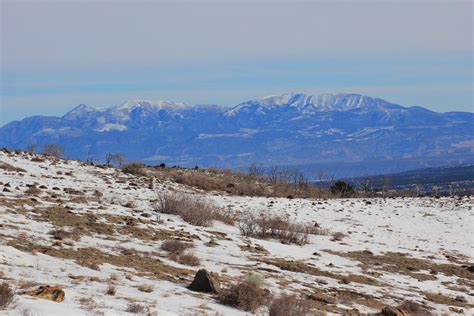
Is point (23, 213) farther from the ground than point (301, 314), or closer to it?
farther from the ground

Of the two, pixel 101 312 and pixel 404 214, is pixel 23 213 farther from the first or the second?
pixel 404 214

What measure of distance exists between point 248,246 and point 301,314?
7696 millimetres

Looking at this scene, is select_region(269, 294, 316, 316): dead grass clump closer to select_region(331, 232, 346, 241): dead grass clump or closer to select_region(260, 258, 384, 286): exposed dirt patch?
select_region(260, 258, 384, 286): exposed dirt patch

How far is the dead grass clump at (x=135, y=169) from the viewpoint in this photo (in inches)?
1441

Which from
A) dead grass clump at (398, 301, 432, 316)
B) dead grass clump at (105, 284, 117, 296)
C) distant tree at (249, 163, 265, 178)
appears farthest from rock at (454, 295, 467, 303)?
distant tree at (249, 163, 265, 178)

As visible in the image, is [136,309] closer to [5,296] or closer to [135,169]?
[5,296]

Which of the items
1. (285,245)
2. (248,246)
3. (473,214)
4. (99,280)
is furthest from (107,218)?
(473,214)

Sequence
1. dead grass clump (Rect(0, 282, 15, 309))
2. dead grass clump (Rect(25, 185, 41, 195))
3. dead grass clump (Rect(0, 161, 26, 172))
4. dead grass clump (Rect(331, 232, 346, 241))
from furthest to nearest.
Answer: dead grass clump (Rect(0, 161, 26, 172)) < dead grass clump (Rect(331, 232, 346, 241)) < dead grass clump (Rect(25, 185, 41, 195)) < dead grass clump (Rect(0, 282, 15, 309))

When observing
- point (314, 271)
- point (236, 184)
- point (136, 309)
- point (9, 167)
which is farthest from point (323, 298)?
point (236, 184)

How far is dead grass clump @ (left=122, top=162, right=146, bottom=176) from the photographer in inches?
1441

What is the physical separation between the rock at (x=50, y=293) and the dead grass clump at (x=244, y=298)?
319 cm

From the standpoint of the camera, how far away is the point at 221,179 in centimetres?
4009

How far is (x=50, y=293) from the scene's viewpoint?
32.2 ft

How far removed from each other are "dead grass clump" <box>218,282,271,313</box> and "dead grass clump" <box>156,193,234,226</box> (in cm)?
944
